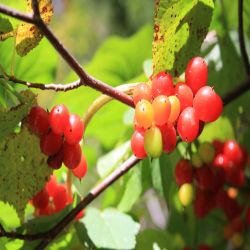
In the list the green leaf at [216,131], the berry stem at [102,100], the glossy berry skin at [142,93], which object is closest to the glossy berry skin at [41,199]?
the berry stem at [102,100]

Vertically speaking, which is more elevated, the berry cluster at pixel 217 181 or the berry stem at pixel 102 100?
the berry stem at pixel 102 100

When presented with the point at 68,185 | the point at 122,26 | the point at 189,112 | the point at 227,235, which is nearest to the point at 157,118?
the point at 189,112

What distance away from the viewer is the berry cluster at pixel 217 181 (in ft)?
2.15

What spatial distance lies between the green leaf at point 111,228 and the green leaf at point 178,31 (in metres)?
0.22

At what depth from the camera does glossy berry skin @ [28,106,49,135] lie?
0.54 metres

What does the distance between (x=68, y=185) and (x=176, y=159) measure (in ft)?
0.56

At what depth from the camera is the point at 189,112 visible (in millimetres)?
509

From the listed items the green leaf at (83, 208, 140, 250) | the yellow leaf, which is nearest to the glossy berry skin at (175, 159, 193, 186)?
the green leaf at (83, 208, 140, 250)

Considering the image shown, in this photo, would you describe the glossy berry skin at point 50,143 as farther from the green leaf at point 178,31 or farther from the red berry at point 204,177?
the red berry at point 204,177

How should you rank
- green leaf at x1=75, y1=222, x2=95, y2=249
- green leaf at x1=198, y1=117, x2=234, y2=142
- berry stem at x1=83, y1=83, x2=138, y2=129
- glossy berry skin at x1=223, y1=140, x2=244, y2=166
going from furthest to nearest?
green leaf at x1=198, y1=117, x2=234, y2=142 → glossy berry skin at x1=223, y1=140, x2=244, y2=166 → green leaf at x1=75, y1=222, x2=95, y2=249 → berry stem at x1=83, y1=83, x2=138, y2=129

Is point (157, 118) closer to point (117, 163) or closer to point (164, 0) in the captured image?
point (164, 0)

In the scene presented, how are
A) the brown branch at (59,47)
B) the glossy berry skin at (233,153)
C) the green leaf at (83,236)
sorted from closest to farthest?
the brown branch at (59,47) < the green leaf at (83,236) < the glossy berry skin at (233,153)

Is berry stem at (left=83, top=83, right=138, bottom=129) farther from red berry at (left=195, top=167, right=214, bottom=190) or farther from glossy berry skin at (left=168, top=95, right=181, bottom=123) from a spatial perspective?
red berry at (left=195, top=167, right=214, bottom=190)

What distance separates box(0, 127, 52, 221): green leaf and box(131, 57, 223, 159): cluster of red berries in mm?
119
